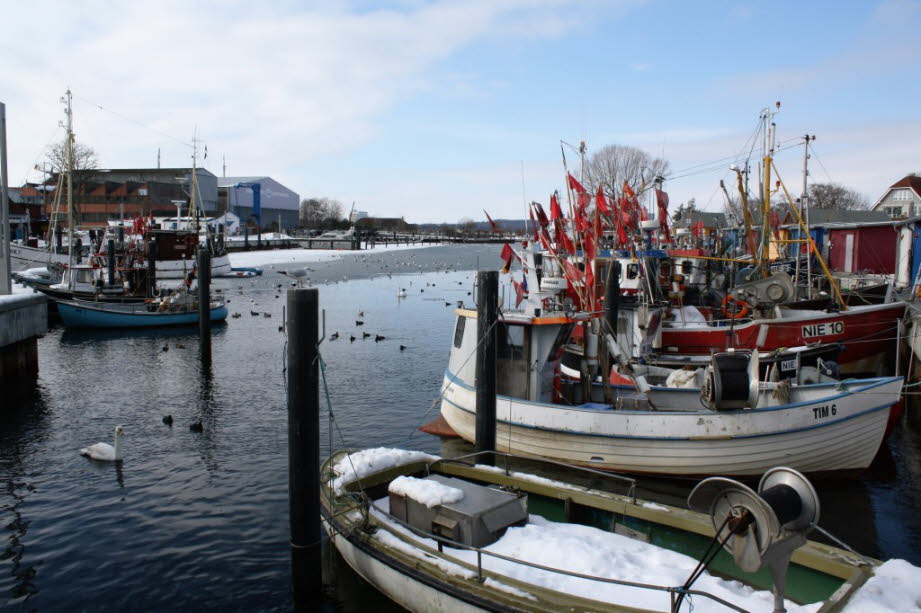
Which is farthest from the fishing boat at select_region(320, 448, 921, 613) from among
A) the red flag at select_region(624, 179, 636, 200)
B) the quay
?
the red flag at select_region(624, 179, 636, 200)

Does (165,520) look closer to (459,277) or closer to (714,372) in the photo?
(714,372)

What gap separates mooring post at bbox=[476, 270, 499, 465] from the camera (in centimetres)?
1184

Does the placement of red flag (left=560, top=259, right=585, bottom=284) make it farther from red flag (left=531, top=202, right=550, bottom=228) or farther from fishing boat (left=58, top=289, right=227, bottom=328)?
fishing boat (left=58, top=289, right=227, bottom=328)

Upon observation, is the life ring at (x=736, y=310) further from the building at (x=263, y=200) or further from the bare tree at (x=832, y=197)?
the building at (x=263, y=200)

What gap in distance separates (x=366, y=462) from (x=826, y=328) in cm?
1747

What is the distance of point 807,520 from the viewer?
14.9ft

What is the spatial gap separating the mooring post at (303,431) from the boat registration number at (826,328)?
1824 cm

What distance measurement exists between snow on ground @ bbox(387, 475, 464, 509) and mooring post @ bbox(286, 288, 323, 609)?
127 centimetres

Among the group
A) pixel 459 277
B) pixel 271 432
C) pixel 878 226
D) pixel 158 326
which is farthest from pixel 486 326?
pixel 459 277

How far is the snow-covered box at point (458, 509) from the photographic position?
27.2ft

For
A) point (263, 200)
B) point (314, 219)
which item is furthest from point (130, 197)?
point (314, 219)

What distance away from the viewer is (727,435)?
1258 centimetres

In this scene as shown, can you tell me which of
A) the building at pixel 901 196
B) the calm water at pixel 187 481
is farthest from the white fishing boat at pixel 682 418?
the building at pixel 901 196

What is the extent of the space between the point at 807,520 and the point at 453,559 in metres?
4.42
